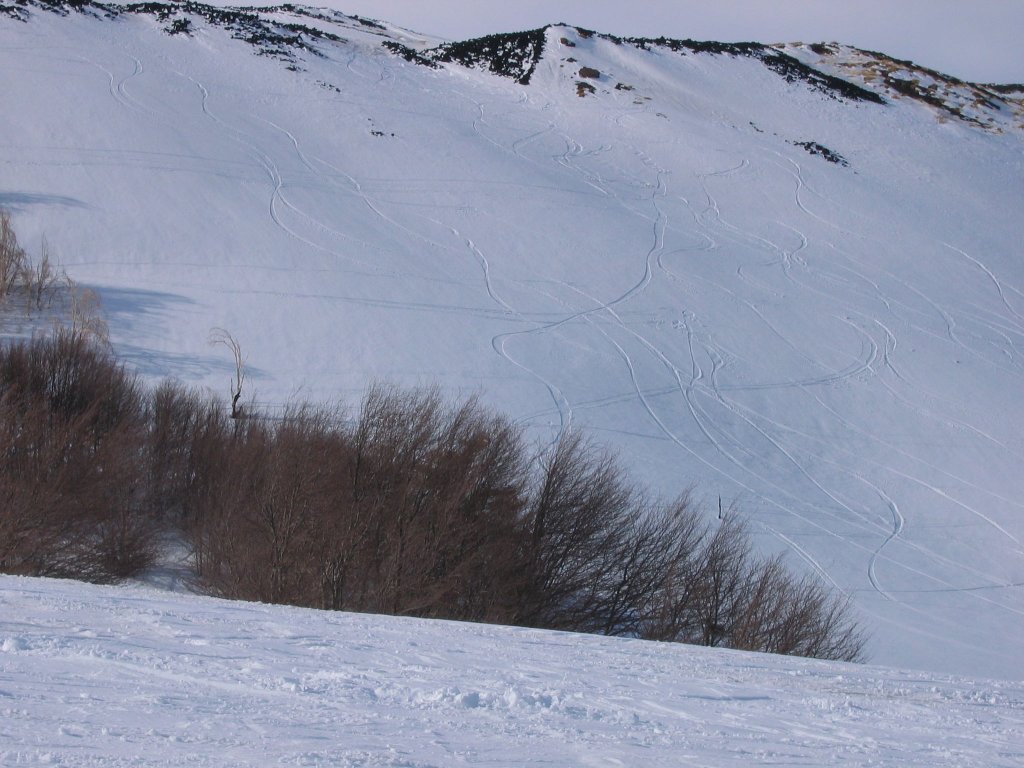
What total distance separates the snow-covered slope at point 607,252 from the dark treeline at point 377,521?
3.72 metres

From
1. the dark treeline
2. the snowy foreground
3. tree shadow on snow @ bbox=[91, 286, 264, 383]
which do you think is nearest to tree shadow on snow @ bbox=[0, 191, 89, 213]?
tree shadow on snow @ bbox=[91, 286, 264, 383]

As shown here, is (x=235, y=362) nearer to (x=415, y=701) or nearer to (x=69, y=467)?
(x=69, y=467)

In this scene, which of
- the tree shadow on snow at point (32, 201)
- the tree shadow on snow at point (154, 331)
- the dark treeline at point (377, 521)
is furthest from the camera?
the tree shadow on snow at point (32, 201)

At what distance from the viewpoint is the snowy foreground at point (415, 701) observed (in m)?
4.52

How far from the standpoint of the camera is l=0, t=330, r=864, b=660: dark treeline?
50.6 feet

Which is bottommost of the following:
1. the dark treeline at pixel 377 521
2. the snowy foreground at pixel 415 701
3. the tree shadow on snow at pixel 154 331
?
the tree shadow on snow at pixel 154 331

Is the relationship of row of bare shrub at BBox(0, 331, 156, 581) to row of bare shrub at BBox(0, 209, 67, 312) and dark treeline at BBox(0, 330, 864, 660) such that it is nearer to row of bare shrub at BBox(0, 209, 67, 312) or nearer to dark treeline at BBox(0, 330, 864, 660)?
dark treeline at BBox(0, 330, 864, 660)

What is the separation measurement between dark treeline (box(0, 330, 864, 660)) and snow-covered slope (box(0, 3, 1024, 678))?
12.2 feet

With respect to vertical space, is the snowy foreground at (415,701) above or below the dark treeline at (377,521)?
above

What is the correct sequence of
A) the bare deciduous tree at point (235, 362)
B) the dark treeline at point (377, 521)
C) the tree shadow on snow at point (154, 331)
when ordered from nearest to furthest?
the dark treeline at point (377, 521)
the bare deciduous tree at point (235, 362)
the tree shadow on snow at point (154, 331)

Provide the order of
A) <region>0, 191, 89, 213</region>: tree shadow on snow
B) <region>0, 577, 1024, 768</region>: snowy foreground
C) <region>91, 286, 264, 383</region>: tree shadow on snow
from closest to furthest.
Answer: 1. <region>0, 577, 1024, 768</region>: snowy foreground
2. <region>91, 286, 264, 383</region>: tree shadow on snow
3. <region>0, 191, 89, 213</region>: tree shadow on snow

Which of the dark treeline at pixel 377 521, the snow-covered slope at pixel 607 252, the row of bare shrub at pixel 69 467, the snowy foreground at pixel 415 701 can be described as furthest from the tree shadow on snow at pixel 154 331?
the snowy foreground at pixel 415 701

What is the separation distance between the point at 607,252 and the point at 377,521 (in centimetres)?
2176

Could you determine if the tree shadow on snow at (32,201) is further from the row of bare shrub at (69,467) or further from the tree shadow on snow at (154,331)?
the row of bare shrub at (69,467)
